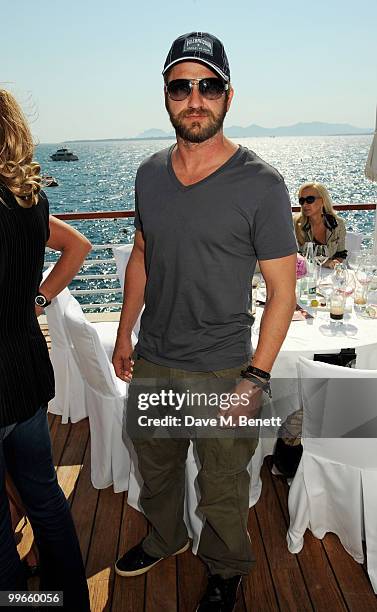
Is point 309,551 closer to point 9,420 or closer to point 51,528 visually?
point 51,528

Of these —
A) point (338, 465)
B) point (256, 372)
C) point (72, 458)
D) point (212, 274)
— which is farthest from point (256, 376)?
point (72, 458)

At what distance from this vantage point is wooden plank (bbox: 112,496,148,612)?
69.4 inches

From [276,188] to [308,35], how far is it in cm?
5463

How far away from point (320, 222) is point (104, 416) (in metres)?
2.08

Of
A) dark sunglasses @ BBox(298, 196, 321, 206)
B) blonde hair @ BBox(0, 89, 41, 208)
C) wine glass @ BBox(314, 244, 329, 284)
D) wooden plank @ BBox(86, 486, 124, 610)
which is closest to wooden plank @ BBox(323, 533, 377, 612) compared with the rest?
wooden plank @ BBox(86, 486, 124, 610)

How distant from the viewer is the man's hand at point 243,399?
4.82ft

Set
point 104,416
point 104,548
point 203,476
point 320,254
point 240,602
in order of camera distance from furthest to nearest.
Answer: point 320,254 → point 104,416 → point 104,548 → point 240,602 → point 203,476

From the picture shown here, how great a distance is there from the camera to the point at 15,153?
110 centimetres

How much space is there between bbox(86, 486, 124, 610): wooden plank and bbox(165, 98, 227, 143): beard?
5.25 ft

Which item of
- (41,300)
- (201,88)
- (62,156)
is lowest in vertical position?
(62,156)

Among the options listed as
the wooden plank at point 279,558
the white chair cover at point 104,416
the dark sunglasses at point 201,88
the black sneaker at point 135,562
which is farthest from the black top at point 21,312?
the wooden plank at point 279,558

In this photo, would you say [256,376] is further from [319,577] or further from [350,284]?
[350,284]

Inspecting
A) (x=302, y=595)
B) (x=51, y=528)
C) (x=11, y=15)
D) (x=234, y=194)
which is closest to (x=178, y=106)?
(x=234, y=194)

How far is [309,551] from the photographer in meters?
1.98
